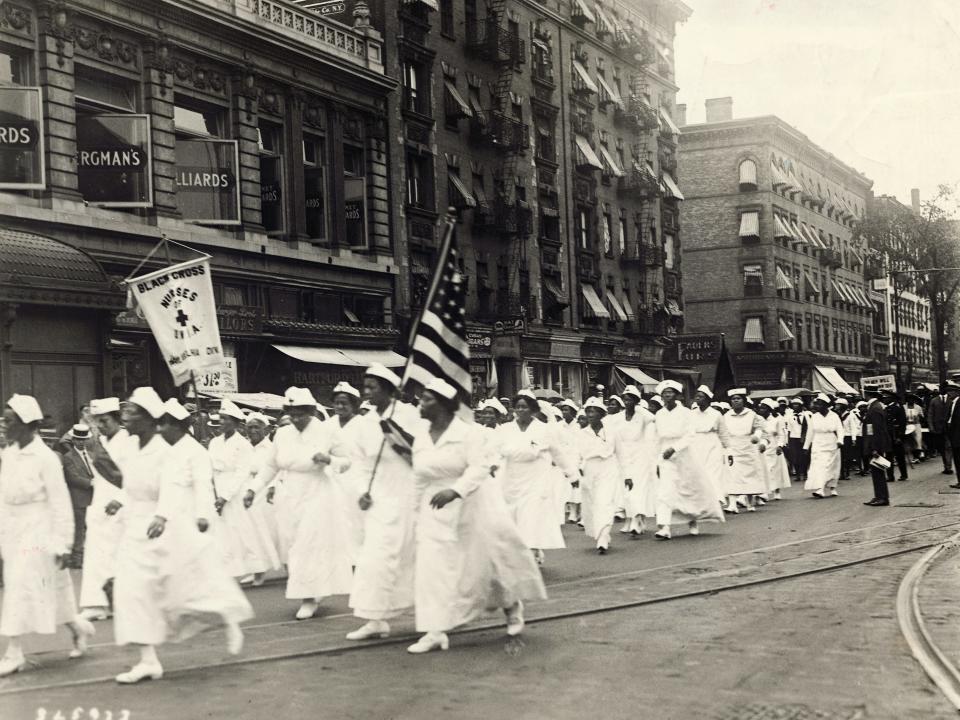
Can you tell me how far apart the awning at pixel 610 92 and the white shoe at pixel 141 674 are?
41.9 meters

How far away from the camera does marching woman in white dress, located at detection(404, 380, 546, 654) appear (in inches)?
339

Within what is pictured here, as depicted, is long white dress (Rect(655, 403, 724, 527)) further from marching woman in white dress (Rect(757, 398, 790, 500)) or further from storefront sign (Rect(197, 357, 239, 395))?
storefront sign (Rect(197, 357, 239, 395))

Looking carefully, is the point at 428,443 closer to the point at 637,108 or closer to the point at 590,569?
the point at 590,569

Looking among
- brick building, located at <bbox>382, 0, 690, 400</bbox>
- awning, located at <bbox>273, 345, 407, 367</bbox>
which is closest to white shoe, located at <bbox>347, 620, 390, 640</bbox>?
awning, located at <bbox>273, 345, 407, 367</bbox>

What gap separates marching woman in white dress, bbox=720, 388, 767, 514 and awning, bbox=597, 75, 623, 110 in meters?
27.2

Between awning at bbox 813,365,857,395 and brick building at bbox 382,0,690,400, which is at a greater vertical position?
brick building at bbox 382,0,690,400

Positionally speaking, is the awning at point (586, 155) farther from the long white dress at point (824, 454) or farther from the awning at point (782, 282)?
the long white dress at point (824, 454)

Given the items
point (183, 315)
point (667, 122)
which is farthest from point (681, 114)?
point (183, 315)

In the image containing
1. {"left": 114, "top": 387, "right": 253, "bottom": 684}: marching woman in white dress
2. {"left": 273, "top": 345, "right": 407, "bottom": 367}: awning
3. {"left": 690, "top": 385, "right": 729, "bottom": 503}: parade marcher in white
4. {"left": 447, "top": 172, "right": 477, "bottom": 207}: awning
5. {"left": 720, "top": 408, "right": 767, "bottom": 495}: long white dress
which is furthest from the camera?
{"left": 447, "top": 172, "right": 477, "bottom": 207}: awning

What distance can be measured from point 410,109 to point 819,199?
4097cm

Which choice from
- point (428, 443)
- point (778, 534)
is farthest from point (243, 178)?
point (428, 443)

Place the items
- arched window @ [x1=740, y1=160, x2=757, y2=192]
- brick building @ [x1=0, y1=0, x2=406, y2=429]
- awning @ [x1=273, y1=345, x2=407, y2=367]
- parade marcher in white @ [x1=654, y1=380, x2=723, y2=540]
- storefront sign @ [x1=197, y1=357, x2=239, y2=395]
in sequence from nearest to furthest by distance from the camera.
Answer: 1. parade marcher in white @ [x1=654, y1=380, x2=723, y2=540]
2. storefront sign @ [x1=197, y1=357, x2=239, y2=395]
3. brick building @ [x1=0, y1=0, x2=406, y2=429]
4. awning @ [x1=273, y1=345, x2=407, y2=367]
5. arched window @ [x1=740, y1=160, x2=757, y2=192]

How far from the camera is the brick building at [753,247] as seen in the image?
64.4 meters

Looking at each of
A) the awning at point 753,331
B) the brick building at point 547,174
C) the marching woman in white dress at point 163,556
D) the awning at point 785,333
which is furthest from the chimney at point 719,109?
the marching woman in white dress at point 163,556
